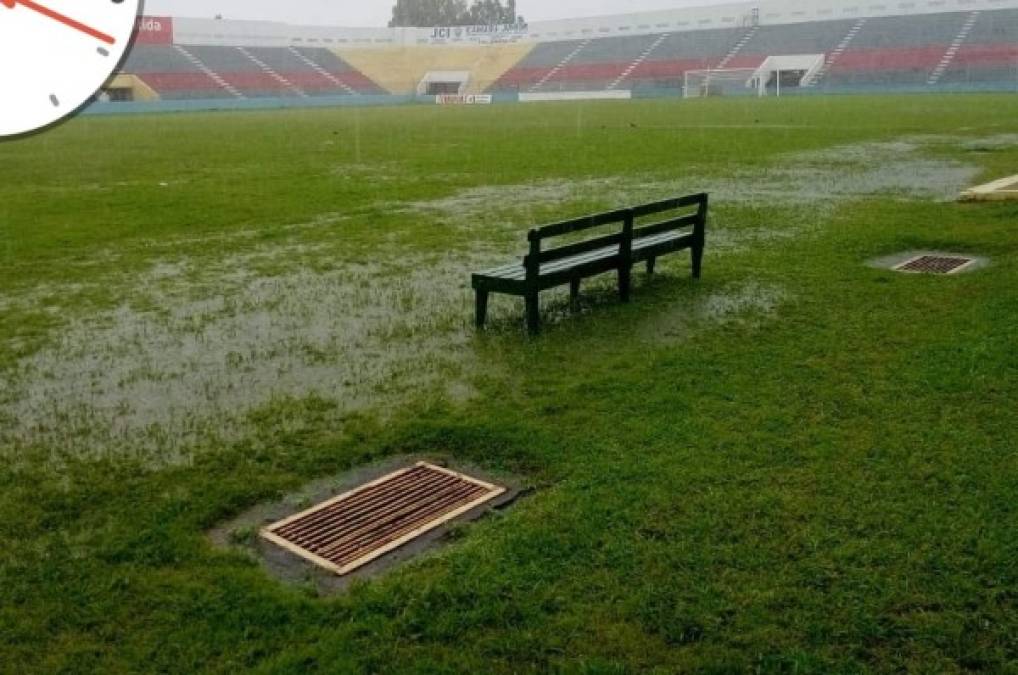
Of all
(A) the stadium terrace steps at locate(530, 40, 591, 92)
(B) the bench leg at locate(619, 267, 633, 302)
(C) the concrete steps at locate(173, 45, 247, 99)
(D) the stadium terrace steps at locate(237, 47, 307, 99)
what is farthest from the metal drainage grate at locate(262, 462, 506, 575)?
(A) the stadium terrace steps at locate(530, 40, 591, 92)

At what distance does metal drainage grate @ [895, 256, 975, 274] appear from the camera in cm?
1027

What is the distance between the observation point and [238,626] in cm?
396

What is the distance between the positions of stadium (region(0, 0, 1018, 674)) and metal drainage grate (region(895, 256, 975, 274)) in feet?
0.21

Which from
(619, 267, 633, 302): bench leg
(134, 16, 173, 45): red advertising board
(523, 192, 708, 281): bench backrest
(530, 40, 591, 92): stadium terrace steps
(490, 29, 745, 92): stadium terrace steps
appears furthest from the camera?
(530, 40, 591, 92): stadium terrace steps

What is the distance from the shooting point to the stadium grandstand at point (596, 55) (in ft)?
240

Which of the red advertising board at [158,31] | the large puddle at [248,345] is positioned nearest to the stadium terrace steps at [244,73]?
the red advertising board at [158,31]

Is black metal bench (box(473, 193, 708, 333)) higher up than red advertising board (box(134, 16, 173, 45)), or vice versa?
red advertising board (box(134, 16, 173, 45))

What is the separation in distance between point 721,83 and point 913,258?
2812 inches

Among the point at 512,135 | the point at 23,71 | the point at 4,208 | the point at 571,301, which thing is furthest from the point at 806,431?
the point at 512,135

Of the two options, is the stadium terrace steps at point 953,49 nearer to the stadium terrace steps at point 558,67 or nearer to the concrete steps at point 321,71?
the stadium terrace steps at point 558,67

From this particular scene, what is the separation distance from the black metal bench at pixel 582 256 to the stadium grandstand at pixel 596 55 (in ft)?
205

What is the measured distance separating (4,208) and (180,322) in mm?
9930
